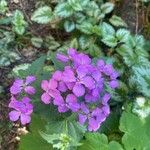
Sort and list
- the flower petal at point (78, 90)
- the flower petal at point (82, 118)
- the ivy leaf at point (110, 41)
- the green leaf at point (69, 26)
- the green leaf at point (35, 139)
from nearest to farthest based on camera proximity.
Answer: the flower petal at point (78, 90) → the flower petal at point (82, 118) → the green leaf at point (35, 139) → the ivy leaf at point (110, 41) → the green leaf at point (69, 26)

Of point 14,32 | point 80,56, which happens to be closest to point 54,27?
point 14,32

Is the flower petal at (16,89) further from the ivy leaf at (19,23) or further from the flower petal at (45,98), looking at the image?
the ivy leaf at (19,23)

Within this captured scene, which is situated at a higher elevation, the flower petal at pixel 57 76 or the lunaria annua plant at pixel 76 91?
the flower petal at pixel 57 76

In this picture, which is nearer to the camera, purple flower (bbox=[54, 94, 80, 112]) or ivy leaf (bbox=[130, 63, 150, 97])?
purple flower (bbox=[54, 94, 80, 112])

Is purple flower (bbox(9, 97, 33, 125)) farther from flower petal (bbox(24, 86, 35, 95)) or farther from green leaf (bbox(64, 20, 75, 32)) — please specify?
green leaf (bbox(64, 20, 75, 32))

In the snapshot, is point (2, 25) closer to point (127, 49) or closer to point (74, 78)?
point (127, 49)

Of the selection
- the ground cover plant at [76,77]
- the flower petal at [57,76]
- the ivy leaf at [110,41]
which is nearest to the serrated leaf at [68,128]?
the ground cover plant at [76,77]

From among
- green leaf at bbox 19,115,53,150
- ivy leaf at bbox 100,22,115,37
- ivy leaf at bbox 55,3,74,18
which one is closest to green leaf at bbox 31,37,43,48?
ivy leaf at bbox 55,3,74,18
